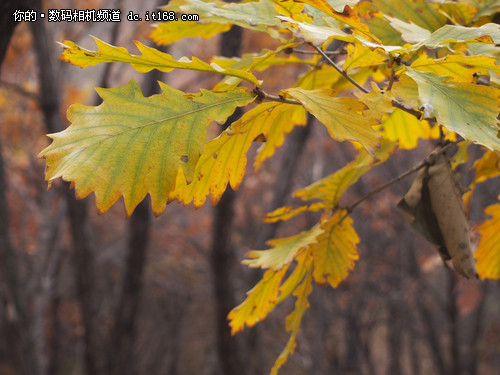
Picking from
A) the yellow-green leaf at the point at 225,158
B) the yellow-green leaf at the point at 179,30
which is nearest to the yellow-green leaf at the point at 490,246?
the yellow-green leaf at the point at 225,158

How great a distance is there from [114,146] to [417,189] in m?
0.64

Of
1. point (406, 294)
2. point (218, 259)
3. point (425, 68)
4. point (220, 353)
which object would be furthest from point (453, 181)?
point (406, 294)

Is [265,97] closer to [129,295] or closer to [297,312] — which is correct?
[297,312]

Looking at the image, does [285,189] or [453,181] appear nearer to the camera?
[453,181]

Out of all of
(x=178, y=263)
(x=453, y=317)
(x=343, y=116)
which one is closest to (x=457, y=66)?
(x=343, y=116)

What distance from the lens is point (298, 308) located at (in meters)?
1.04

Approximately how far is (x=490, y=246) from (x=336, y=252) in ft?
1.24

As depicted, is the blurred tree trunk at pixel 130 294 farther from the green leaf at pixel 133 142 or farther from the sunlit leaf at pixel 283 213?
the green leaf at pixel 133 142

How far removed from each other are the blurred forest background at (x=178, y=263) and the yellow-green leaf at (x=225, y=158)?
2.42 ft

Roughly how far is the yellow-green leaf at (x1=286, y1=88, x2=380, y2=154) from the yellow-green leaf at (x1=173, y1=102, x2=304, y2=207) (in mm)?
72

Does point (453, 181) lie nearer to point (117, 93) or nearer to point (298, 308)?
point (298, 308)

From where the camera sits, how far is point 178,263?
9805mm

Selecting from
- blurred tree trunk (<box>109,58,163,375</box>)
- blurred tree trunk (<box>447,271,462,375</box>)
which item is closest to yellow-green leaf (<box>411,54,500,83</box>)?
blurred tree trunk (<box>109,58,163,375</box>)

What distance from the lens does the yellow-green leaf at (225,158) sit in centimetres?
75
